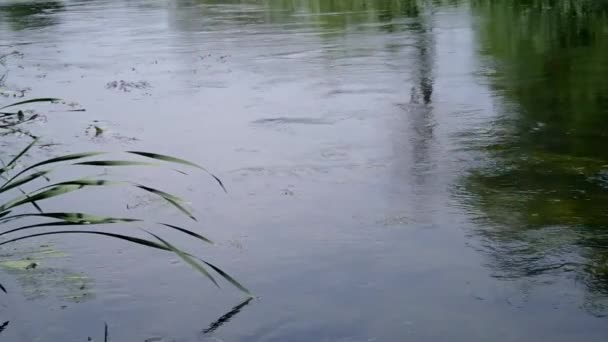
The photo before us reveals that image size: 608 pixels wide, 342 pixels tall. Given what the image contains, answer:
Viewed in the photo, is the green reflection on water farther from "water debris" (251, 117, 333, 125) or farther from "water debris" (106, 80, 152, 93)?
"water debris" (251, 117, 333, 125)

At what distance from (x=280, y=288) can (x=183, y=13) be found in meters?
16.0

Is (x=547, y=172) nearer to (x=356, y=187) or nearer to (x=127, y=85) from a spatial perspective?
(x=356, y=187)

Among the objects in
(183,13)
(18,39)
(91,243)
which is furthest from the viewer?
(183,13)

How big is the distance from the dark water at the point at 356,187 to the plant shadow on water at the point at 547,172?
17 millimetres

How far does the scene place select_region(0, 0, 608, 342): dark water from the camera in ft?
13.8

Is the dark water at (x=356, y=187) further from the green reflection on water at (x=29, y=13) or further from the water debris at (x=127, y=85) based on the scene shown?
the green reflection on water at (x=29, y=13)

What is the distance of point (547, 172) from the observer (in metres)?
6.19

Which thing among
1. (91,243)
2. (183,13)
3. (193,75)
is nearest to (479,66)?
(193,75)

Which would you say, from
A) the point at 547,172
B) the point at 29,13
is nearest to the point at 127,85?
the point at 547,172

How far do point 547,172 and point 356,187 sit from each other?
45.7 inches

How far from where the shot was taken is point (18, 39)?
1630cm

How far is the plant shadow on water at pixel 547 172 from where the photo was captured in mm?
4676

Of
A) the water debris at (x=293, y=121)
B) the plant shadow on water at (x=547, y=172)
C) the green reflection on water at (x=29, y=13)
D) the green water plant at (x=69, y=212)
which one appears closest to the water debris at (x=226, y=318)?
the green water plant at (x=69, y=212)

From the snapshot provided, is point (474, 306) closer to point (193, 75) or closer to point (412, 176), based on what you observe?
point (412, 176)
